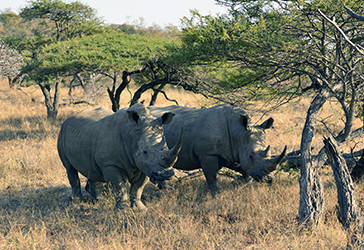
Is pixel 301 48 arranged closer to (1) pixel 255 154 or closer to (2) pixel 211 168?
(1) pixel 255 154

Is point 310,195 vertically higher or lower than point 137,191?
higher

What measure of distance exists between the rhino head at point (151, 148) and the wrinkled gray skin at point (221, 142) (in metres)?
1.41

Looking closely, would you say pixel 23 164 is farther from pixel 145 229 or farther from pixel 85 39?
pixel 85 39

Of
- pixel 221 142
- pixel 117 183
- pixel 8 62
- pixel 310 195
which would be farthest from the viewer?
pixel 8 62

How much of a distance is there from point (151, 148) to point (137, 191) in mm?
954

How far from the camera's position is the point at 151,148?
4801 millimetres

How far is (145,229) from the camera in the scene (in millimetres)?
4742

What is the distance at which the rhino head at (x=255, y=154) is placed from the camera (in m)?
5.75

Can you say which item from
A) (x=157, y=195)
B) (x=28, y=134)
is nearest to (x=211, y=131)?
(x=157, y=195)

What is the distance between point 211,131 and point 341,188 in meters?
2.37

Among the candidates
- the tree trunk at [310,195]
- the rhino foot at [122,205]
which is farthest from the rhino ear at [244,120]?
the rhino foot at [122,205]

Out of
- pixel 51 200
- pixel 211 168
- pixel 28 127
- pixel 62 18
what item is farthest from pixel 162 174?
pixel 62 18

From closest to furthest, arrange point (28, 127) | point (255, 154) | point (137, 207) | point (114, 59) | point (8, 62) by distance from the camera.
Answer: point (137, 207) → point (255, 154) → point (114, 59) → point (28, 127) → point (8, 62)

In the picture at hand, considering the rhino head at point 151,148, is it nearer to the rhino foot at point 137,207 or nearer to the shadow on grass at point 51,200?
the rhino foot at point 137,207
